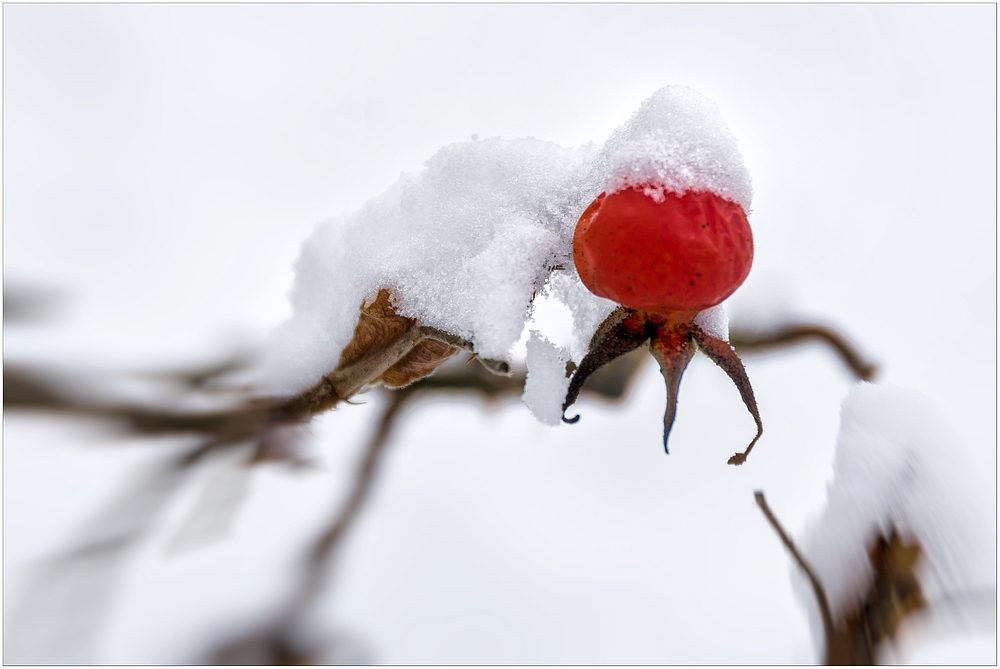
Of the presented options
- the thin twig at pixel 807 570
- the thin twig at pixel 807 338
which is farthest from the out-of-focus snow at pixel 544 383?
the thin twig at pixel 807 338

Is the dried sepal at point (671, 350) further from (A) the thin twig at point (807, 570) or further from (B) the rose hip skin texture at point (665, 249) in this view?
(A) the thin twig at point (807, 570)

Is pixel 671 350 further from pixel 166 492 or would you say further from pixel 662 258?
pixel 166 492

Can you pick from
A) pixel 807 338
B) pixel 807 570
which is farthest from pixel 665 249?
pixel 807 338

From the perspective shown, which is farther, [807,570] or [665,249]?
[807,570]

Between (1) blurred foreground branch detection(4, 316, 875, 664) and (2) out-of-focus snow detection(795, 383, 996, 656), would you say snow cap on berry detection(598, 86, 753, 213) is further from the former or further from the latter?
(2) out-of-focus snow detection(795, 383, 996, 656)

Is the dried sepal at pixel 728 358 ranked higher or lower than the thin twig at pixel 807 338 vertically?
higher

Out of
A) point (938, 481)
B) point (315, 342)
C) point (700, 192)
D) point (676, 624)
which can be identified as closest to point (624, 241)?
point (700, 192)

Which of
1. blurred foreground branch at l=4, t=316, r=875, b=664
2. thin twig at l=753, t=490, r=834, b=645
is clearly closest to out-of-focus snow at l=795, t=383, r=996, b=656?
thin twig at l=753, t=490, r=834, b=645
